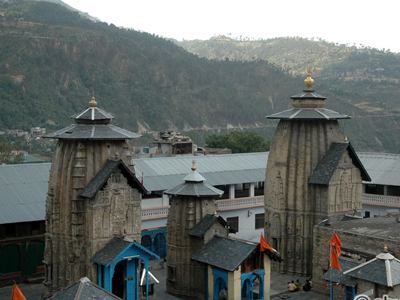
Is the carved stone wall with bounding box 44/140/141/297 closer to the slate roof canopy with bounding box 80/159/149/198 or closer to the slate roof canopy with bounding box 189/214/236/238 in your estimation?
the slate roof canopy with bounding box 80/159/149/198

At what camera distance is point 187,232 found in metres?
39.2

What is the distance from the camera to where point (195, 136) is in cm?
13025

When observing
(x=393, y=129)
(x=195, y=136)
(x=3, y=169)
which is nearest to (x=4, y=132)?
(x=195, y=136)

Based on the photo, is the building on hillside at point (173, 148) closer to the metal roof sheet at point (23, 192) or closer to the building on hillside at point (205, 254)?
the metal roof sheet at point (23, 192)

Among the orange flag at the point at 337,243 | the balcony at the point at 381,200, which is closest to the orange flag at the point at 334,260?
the orange flag at the point at 337,243

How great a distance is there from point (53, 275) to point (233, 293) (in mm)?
10015

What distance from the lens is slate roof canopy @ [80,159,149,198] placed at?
Answer: 34.1m

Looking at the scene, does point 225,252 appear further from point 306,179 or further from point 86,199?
point 306,179

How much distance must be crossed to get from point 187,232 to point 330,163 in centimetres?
1211

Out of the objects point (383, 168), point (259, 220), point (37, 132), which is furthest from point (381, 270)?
point (37, 132)

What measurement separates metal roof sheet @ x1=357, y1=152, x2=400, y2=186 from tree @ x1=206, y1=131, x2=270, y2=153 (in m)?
26.7

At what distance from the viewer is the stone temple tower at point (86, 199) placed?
3447 centimetres

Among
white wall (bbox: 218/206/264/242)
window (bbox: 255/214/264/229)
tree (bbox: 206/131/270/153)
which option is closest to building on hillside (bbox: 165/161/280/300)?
white wall (bbox: 218/206/264/242)

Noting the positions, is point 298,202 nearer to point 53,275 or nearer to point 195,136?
point 53,275
